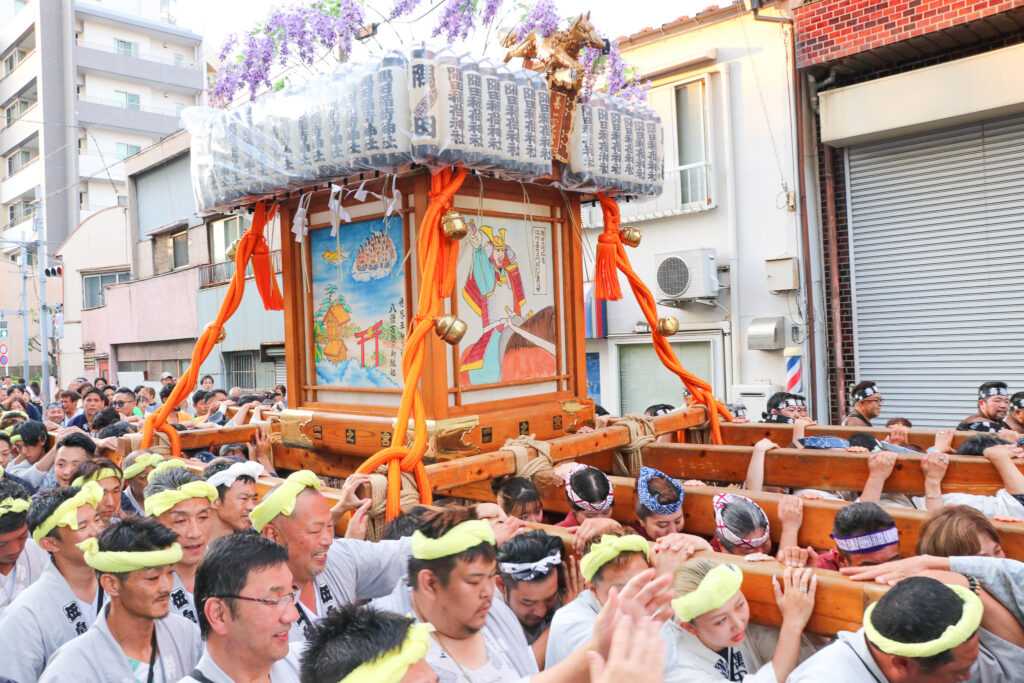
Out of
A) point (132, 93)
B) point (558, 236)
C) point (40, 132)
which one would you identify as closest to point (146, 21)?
point (132, 93)

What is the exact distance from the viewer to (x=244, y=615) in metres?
2.22

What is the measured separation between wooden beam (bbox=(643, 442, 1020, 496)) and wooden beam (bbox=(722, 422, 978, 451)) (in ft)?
2.81

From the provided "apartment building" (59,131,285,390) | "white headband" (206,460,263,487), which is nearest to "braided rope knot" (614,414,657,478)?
"white headband" (206,460,263,487)

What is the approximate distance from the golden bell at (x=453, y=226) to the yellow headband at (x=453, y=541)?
165 cm

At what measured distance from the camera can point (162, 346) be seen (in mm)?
21609

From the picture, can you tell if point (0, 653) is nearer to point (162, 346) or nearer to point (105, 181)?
point (162, 346)

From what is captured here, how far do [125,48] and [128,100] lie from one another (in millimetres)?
2124

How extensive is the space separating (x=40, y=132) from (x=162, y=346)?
49.0ft

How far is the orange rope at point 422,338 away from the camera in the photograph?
11.5 feet

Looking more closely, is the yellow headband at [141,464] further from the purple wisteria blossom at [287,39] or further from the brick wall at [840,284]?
the brick wall at [840,284]

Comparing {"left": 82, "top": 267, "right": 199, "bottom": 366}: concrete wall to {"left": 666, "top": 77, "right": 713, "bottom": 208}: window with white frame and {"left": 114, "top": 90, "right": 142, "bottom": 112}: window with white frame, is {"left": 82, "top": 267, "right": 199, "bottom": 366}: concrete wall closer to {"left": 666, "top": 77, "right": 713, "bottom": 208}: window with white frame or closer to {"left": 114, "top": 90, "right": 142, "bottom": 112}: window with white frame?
{"left": 114, "top": 90, "right": 142, "bottom": 112}: window with white frame

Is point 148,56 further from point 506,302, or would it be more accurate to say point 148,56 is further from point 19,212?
point 506,302

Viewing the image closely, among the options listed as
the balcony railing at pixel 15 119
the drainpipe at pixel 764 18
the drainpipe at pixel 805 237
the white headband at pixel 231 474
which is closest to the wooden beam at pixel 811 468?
the white headband at pixel 231 474

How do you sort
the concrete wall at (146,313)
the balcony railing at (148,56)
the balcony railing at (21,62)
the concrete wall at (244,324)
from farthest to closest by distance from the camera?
the balcony railing at (21,62) → the balcony railing at (148,56) → the concrete wall at (146,313) → the concrete wall at (244,324)
